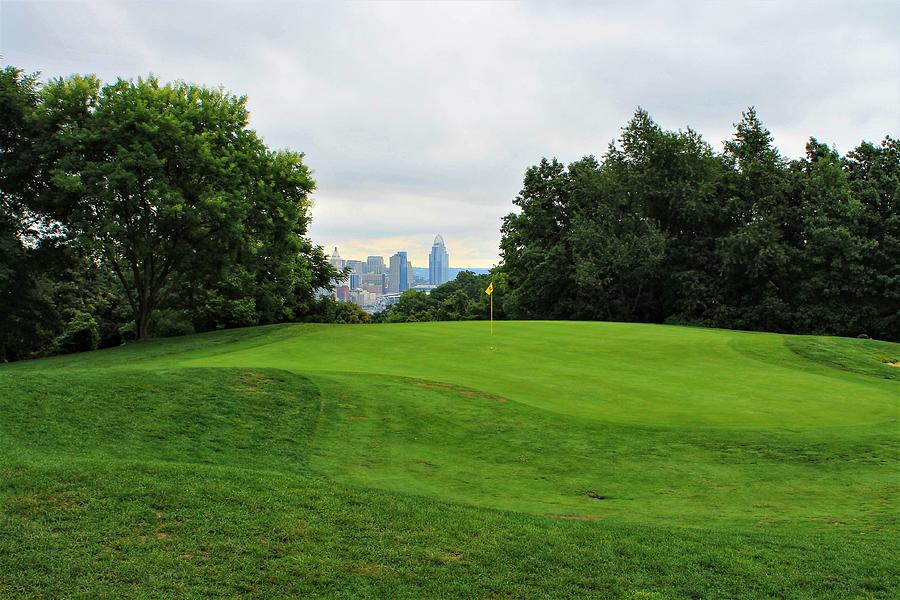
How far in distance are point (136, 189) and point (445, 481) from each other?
21920mm

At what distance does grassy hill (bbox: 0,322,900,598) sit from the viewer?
5223mm

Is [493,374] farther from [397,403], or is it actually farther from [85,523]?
[85,523]

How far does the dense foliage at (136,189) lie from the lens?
77.7 ft

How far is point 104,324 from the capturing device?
45.1 meters

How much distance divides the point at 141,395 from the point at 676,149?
1885 inches

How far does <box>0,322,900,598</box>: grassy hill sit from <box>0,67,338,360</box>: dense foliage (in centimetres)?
1175

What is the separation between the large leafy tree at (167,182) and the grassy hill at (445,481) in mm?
11495

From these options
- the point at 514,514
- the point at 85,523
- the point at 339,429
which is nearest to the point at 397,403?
the point at 339,429

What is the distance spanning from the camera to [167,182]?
2441 centimetres

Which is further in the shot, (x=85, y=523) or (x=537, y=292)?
(x=537, y=292)

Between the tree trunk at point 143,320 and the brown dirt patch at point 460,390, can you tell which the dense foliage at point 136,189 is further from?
the brown dirt patch at point 460,390

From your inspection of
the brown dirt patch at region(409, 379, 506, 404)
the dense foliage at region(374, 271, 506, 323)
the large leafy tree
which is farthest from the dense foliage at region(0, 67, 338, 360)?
A: the dense foliage at region(374, 271, 506, 323)

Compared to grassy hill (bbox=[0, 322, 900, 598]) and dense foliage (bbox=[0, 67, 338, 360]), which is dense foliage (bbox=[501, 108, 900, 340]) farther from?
grassy hill (bbox=[0, 322, 900, 598])

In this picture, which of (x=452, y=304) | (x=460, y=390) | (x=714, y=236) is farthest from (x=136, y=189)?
(x=452, y=304)
